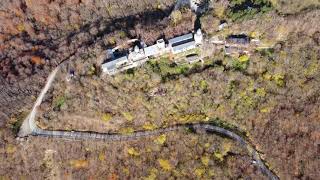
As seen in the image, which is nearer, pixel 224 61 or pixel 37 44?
pixel 224 61

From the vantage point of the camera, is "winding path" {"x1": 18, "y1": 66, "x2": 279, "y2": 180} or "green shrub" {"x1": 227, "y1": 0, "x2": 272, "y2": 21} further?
"green shrub" {"x1": 227, "y1": 0, "x2": 272, "y2": 21}

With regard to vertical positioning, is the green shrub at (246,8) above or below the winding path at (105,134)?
above

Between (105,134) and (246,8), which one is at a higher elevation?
(246,8)

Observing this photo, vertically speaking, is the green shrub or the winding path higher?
the green shrub

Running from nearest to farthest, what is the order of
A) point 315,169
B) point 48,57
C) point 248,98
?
point 315,169 < point 248,98 < point 48,57

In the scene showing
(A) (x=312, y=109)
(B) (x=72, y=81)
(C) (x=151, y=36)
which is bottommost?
(A) (x=312, y=109)

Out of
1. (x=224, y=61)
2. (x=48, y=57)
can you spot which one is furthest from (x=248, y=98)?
(x=48, y=57)

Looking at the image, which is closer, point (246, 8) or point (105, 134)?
point (246, 8)

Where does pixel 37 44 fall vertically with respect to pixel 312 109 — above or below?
above

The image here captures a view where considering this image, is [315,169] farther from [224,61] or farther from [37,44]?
[37,44]

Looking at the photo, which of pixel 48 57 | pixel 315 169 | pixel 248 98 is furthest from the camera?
pixel 48 57

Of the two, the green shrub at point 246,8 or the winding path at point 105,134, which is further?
the green shrub at point 246,8
